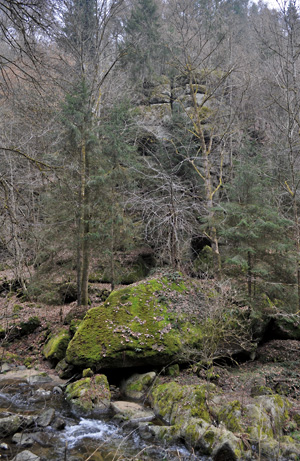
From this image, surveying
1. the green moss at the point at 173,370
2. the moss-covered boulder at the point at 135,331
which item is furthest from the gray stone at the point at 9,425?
the green moss at the point at 173,370

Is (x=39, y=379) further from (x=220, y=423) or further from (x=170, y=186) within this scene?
(x=170, y=186)

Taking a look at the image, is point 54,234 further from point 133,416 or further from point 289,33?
point 289,33

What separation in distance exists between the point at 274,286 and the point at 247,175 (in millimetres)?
3825

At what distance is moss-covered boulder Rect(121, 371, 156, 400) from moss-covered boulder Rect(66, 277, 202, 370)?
328mm

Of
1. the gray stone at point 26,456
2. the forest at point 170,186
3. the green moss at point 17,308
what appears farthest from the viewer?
the green moss at point 17,308

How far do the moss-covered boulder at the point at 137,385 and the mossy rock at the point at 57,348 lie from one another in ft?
8.28

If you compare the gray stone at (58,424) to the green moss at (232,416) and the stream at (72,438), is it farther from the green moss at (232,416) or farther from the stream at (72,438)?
the green moss at (232,416)

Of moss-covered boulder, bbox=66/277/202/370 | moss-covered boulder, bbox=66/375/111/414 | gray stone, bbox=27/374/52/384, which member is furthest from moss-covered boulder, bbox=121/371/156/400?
gray stone, bbox=27/374/52/384

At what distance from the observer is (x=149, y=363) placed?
8.53m

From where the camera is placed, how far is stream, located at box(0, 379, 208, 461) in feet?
17.6

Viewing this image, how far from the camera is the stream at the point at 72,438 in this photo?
5.36 meters

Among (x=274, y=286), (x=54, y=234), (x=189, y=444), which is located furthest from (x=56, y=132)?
(x=189, y=444)

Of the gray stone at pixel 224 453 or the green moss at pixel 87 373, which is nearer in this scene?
the gray stone at pixel 224 453

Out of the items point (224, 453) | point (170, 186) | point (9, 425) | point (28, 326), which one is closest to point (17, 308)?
point (28, 326)
